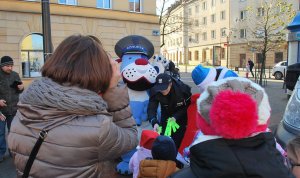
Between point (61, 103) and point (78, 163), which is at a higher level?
point (61, 103)

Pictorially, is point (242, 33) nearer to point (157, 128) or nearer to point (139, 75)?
point (139, 75)

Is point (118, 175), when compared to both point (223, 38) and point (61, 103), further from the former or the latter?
point (223, 38)

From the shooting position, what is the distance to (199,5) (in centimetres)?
5878

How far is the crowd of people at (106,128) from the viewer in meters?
1.34

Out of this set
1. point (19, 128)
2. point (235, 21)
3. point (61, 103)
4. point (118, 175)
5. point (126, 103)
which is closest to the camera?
point (61, 103)

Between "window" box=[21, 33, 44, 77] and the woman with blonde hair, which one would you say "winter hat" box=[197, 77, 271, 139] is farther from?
"window" box=[21, 33, 44, 77]

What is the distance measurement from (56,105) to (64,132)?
139 millimetres

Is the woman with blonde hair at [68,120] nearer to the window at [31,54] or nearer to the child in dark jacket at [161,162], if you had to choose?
the child in dark jacket at [161,162]

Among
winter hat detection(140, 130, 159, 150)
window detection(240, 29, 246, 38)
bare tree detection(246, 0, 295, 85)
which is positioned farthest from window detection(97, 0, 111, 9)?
window detection(240, 29, 246, 38)

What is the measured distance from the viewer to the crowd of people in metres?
1.34

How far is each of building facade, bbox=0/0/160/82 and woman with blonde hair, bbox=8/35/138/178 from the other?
13.9 meters

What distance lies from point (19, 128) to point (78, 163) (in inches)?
14.8

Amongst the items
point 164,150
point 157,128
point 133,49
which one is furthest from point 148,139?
point 133,49

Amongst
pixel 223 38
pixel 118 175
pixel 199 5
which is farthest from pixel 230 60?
pixel 118 175
